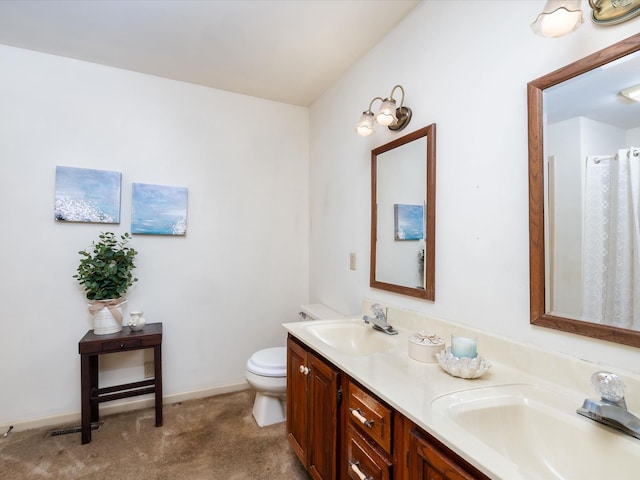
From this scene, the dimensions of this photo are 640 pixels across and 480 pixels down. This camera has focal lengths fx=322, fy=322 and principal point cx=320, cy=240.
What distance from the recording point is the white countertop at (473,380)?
0.73 metres

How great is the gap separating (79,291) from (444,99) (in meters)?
2.60

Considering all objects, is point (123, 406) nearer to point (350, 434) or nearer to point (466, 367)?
point (350, 434)

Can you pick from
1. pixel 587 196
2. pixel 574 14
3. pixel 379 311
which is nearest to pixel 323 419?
pixel 379 311

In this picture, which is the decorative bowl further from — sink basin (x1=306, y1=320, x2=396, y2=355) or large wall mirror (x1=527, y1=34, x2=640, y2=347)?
sink basin (x1=306, y1=320, x2=396, y2=355)

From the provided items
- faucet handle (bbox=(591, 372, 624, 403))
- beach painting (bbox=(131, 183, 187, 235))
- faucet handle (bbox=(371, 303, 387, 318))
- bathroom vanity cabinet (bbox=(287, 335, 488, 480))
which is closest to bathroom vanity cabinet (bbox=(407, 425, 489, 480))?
bathroom vanity cabinet (bbox=(287, 335, 488, 480))

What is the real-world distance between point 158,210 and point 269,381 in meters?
1.49

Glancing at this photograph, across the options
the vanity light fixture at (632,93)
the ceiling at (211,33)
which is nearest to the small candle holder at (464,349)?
the vanity light fixture at (632,93)

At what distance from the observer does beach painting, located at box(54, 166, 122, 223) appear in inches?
86.0

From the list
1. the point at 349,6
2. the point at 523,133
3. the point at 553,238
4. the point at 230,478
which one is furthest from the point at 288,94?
the point at 230,478

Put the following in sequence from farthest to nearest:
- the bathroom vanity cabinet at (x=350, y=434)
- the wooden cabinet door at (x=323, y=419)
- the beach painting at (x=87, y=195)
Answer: the beach painting at (x=87, y=195), the wooden cabinet door at (x=323, y=419), the bathroom vanity cabinet at (x=350, y=434)

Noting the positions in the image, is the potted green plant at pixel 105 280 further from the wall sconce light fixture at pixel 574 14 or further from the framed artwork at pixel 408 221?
the wall sconce light fixture at pixel 574 14

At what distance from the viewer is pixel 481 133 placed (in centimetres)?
135

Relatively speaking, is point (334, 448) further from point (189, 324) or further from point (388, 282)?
point (189, 324)

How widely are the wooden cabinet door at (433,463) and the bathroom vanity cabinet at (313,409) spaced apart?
0.44m
